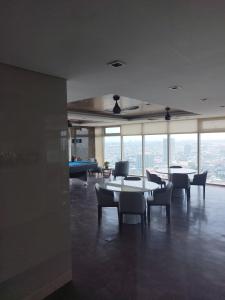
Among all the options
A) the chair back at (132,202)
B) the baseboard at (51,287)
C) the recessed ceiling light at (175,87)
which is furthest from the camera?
the chair back at (132,202)

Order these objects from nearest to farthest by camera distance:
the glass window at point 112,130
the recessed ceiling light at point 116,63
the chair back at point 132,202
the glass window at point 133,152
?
the recessed ceiling light at point 116,63 → the chair back at point 132,202 → the glass window at point 133,152 → the glass window at point 112,130

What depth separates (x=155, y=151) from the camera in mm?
10742

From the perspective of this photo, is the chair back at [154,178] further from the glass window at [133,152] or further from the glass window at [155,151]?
the glass window at [133,152]

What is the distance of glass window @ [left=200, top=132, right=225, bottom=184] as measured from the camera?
8.70 m

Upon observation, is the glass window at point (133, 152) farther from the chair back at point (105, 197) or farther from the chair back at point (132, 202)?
the chair back at point (132, 202)

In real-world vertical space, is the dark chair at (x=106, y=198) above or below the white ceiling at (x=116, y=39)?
below

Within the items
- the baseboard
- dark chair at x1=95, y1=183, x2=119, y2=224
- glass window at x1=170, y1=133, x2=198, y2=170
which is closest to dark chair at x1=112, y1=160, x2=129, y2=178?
glass window at x1=170, y1=133, x2=198, y2=170

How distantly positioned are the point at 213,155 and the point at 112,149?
5.40m

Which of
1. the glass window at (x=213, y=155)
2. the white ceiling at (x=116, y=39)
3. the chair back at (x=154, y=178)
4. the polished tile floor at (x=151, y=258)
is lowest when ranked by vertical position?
the polished tile floor at (x=151, y=258)

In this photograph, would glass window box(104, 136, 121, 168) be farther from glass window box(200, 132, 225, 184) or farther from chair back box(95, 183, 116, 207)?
chair back box(95, 183, 116, 207)

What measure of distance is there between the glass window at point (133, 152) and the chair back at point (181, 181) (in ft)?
16.3

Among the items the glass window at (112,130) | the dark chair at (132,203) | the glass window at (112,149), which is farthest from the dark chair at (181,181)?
the glass window at (112,130)

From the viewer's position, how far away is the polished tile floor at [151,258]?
272cm

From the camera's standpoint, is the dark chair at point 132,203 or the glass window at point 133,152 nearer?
the dark chair at point 132,203
